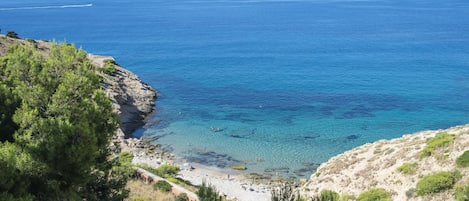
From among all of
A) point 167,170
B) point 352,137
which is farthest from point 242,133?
point 167,170

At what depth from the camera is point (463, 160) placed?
26.3 metres

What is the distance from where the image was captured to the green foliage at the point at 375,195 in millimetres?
26664

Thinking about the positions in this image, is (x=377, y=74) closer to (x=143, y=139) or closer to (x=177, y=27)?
(x=143, y=139)

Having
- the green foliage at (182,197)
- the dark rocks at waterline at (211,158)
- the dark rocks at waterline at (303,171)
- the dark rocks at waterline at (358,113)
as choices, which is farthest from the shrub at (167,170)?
the dark rocks at waterline at (358,113)

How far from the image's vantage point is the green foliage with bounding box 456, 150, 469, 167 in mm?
26089

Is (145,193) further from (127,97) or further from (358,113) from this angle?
(358,113)

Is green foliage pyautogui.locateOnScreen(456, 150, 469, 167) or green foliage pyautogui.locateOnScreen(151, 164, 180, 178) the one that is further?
green foliage pyautogui.locateOnScreen(151, 164, 180, 178)

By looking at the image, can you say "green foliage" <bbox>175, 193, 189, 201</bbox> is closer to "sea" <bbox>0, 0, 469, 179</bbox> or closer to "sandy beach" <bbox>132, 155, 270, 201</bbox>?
"sandy beach" <bbox>132, 155, 270, 201</bbox>

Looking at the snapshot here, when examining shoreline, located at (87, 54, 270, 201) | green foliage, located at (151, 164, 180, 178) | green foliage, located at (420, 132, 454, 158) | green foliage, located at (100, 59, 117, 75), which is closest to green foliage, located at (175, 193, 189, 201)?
shoreline, located at (87, 54, 270, 201)

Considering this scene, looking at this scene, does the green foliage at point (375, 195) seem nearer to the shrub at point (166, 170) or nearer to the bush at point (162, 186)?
the bush at point (162, 186)

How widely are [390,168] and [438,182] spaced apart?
4991mm

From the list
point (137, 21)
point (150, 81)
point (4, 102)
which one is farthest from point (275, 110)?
point (137, 21)

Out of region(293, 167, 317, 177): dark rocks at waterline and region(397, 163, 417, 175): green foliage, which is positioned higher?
region(397, 163, 417, 175): green foliage

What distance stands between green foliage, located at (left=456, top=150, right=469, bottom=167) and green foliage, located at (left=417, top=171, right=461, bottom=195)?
2.92ft
